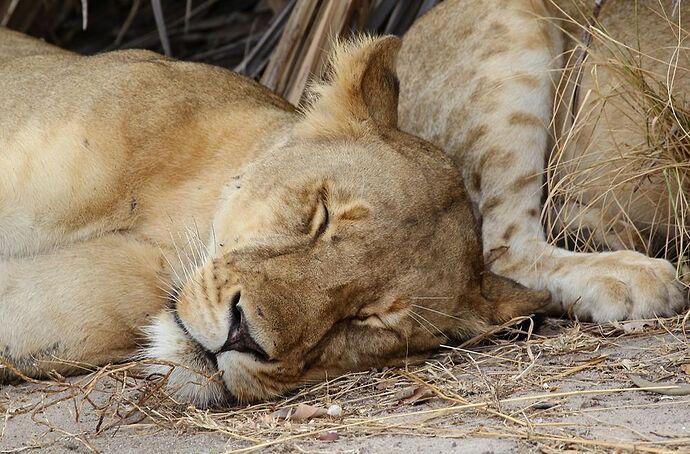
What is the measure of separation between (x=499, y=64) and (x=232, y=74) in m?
1.07

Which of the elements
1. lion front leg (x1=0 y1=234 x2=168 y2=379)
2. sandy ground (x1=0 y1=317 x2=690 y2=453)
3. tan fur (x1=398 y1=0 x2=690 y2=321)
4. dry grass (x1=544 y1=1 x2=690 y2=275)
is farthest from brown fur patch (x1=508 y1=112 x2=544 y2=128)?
lion front leg (x1=0 y1=234 x2=168 y2=379)

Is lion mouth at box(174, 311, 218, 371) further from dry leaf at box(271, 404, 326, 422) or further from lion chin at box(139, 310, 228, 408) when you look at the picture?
dry leaf at box(271, 404, 326, 422)

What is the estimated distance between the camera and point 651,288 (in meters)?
3.45

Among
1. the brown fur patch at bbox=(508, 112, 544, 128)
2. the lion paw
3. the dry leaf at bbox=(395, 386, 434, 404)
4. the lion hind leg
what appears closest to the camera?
the dry leaf at bbox=(395, 386, 434, 404)

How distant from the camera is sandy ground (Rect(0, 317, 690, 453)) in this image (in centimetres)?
229

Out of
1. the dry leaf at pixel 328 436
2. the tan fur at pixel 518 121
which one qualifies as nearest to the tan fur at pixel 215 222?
the dry leaf at pixel 328 436

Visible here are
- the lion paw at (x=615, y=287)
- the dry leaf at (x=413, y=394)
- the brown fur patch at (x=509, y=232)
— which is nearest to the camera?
the dry leaf at (x=413, y=394)

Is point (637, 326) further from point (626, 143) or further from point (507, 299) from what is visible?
point (626, 143)

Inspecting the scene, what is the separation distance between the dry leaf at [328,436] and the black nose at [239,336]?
24cm

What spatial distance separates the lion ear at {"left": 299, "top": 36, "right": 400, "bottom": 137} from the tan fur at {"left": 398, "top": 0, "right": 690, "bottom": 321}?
0.69 metres

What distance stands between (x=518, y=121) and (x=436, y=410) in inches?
67.5

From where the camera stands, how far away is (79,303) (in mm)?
3111

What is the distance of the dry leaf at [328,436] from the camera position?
2.41m

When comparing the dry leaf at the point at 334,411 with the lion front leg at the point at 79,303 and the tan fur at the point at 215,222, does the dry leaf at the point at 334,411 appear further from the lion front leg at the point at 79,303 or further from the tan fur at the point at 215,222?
the lion front leg at the point at 79,303
